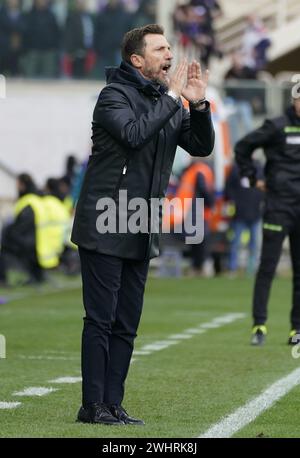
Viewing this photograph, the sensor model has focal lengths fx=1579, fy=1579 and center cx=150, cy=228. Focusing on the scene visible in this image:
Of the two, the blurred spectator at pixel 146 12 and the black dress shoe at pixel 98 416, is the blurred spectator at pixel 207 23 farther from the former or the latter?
the black dress shoe at pixel 98 416

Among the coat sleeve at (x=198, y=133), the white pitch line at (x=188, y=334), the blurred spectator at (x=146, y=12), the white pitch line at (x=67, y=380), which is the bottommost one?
the white pitch line at (x=188, y=334)

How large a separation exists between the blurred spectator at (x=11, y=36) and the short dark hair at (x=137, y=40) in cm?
2599

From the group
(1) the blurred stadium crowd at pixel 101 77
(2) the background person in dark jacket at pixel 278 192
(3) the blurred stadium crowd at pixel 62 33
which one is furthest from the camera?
(3) the blurred stadium crowd at pixel 62 33

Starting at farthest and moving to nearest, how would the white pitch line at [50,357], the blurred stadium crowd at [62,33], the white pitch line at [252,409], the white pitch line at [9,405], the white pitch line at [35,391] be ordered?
the blurred stadium crowd at [62,33] < the white pitch line at [50,357] < the white pitch line at [35,391] < the white pitch line at [9,405] < the white pitch line at [252,409]

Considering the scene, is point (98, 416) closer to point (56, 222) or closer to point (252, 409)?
point (252, 409)

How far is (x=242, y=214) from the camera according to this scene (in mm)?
26609

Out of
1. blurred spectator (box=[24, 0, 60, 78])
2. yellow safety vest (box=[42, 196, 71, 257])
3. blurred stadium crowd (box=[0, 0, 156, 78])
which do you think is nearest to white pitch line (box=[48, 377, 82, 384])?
yellow safety vest (box=[42, 196, 71, 257])

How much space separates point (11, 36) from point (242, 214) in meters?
9.62

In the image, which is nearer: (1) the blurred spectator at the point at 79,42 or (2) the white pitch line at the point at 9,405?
(2) the white pitch line at the point at 9,405

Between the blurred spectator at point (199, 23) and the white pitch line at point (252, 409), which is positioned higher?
the blurred spectator at point (199, 23)

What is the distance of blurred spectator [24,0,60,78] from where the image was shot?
33719 mm

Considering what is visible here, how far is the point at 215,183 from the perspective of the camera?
2753 centimetres

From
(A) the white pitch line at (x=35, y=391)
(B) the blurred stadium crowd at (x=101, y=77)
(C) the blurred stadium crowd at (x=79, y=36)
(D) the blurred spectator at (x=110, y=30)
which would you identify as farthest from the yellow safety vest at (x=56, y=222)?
(A) the white pitch line at (x=35, y=391)

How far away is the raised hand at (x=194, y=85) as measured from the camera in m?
8.24
